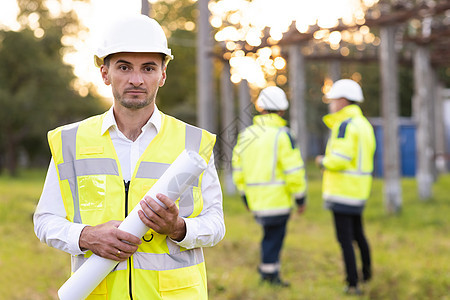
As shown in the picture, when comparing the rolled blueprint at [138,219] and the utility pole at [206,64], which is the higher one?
the utility pole at [206,64]

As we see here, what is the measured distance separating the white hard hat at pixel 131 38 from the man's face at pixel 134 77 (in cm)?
4

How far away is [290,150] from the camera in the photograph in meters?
5.74

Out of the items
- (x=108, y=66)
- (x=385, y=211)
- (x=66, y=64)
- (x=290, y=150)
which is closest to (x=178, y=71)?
(x=66, y=64)

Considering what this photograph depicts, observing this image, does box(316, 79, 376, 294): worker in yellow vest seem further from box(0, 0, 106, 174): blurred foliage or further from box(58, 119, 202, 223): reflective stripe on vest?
box(0, 0, 106, 174): blurred foliage

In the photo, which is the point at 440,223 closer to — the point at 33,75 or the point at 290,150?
the point at 290,150

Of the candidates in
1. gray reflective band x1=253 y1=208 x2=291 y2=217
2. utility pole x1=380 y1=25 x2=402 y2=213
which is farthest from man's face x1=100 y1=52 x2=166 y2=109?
utility pole x1=380 y1=25 x2=402 y2=213

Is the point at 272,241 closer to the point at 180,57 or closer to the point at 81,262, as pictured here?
the point at 81,262

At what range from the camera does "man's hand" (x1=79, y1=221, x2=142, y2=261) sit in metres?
1.99

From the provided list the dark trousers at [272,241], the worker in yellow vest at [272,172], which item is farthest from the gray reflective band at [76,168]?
the dark trousers at [272,241]

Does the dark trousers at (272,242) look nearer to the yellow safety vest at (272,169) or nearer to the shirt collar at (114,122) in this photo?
the yellow safety vest at (272,169)

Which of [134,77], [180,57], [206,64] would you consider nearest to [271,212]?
[134,77]

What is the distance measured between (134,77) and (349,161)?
3.88 m

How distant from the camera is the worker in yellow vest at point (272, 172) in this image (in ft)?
18.8

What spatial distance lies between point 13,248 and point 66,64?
83.1ft
